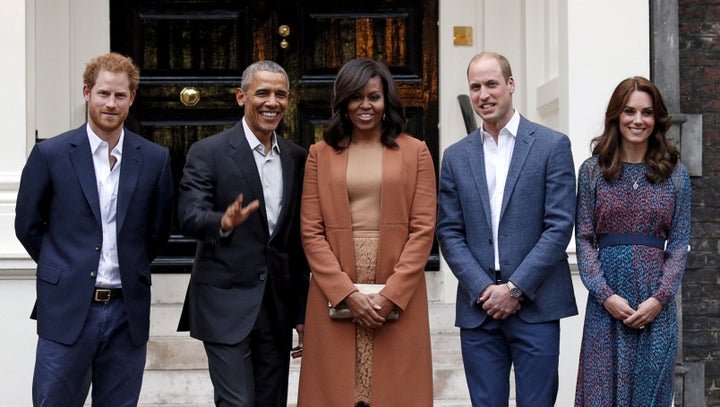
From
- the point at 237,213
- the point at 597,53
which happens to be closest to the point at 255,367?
the point at 237,213

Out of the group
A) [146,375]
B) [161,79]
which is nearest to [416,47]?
[161,79]

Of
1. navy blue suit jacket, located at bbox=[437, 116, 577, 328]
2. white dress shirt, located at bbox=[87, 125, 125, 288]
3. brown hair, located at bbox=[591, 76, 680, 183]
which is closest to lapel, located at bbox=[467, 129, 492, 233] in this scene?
navy blue suit jacket, located at bbox=[437, 116, 577, 328]

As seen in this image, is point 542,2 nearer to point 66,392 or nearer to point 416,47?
point 416,47

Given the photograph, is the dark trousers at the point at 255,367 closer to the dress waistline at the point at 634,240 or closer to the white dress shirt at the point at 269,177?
the white dress shirt at the point at 269,177

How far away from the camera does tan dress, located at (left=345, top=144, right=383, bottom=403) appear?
4.45 metres

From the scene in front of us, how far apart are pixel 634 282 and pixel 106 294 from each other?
2198 mm

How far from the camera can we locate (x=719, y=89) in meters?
7.15

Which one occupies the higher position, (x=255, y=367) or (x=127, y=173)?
(x=127, y=173)

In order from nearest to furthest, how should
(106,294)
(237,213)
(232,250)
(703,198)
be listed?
(237,213), (106,294), (232,250), (703,198)

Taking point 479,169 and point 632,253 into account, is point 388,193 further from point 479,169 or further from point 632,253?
point 632,253

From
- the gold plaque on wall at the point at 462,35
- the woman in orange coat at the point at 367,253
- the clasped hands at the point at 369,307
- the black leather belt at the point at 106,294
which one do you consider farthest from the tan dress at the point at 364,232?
the gold plaque on wall at the point at 462,35

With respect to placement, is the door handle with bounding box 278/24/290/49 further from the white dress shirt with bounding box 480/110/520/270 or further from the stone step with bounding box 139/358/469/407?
the white dress shirt with bounding box 480/110/520/270

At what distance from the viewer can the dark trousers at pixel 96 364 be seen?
13.6 ft

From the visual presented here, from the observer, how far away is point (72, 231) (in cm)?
421
